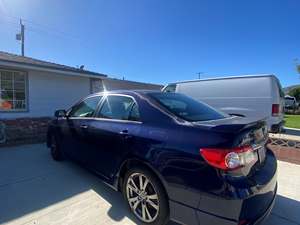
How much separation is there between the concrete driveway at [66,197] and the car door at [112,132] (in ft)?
1.46

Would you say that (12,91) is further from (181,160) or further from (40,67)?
(181,160)

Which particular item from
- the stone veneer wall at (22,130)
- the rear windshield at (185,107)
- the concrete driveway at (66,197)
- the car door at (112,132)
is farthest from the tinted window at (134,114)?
the stone veneer wall at (22,130)

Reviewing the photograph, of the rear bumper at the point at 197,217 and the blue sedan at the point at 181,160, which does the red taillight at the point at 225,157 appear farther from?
the rear bumper at the point at 197,217

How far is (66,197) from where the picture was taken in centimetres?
340

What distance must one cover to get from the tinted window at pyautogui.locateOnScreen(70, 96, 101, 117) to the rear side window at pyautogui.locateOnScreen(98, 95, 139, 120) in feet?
1.02

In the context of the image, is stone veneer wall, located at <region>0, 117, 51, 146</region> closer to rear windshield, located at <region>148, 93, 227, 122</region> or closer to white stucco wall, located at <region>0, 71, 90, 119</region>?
white stucco wall, located at <region>0, 71, 90, 119</region>

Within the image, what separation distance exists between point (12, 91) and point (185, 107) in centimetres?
799

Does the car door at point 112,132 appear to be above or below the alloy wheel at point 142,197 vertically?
above

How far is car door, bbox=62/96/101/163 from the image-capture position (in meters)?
3.85

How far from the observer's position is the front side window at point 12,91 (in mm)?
8359

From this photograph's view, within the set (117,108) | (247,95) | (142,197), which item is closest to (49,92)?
(117,108)

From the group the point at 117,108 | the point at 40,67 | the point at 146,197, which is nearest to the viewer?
the point at 146,197

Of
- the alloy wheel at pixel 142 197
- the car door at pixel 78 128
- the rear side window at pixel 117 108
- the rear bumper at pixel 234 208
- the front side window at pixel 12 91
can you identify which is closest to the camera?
the rear bumper at pixel 234 208

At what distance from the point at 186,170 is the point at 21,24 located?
24.7 metres
